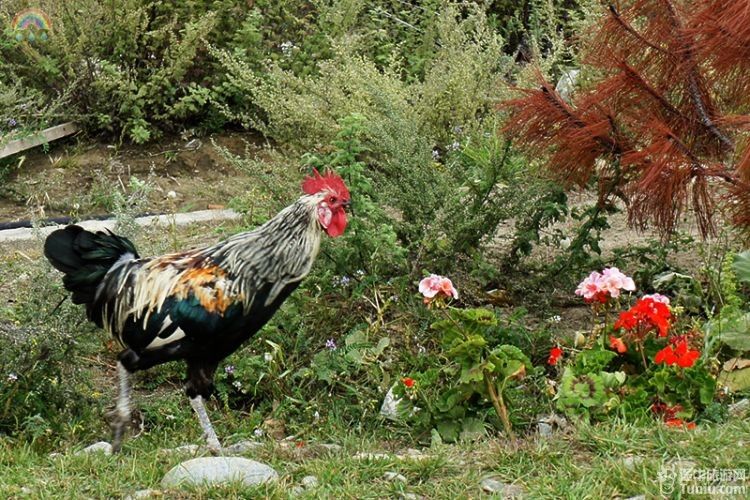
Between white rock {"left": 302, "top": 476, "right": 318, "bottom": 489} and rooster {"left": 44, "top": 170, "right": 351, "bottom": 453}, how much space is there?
0.56 m

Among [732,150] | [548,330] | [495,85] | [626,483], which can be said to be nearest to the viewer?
[626,483]

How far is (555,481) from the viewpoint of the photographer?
368cm

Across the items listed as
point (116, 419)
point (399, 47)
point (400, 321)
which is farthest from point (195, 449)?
point (399, 47)

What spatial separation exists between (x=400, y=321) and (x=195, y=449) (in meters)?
1.38

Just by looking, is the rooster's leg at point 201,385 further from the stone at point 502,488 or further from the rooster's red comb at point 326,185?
the stone at point 502,488

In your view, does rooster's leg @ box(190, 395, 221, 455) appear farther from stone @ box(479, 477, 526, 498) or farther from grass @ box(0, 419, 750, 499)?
stone @ box(479, 477, 526, 498)

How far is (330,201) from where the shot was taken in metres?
4.40

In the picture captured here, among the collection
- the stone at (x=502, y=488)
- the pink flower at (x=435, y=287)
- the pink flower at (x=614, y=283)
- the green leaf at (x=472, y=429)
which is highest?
the pink flower at (x=614, y=283)

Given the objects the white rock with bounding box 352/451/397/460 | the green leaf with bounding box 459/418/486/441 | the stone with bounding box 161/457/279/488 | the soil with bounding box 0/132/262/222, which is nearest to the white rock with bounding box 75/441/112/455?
the stone with bounding box 161/457/279/488

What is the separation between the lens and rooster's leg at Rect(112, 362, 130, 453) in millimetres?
4422

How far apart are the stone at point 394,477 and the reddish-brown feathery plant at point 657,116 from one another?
165 cm

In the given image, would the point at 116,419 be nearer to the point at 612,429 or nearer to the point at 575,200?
the point at 612,429

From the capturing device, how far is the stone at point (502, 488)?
12.0 ft

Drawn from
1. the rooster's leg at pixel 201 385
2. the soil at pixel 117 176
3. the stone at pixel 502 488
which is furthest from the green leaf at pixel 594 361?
the soil at pixel 117 176
